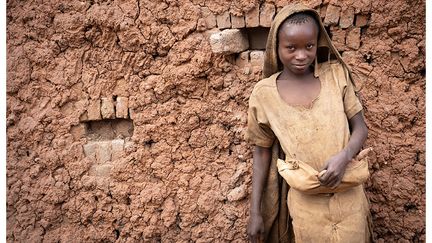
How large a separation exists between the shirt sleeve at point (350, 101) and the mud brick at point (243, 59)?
2.09ft

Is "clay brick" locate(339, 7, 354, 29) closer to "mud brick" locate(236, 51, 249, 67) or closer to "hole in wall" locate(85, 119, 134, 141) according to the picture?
"mud brick" locate(236, 51, 249, 67)

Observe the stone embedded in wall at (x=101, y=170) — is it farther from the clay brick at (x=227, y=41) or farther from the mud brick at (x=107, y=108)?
the clay brick at (x=227, y=41)

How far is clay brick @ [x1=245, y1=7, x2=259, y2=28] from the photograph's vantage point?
282 cm

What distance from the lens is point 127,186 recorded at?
3057 mm

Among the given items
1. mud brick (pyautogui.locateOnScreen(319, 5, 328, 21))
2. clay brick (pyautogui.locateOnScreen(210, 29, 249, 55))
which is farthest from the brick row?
mud brick (pyautogui.locateOnScreen(319, 5, 328, 21))

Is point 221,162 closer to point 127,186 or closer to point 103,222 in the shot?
point 127,186

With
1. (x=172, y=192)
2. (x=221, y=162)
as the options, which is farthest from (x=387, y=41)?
(x=172, y=192)

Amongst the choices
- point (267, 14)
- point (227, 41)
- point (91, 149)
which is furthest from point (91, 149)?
point (267, 14)

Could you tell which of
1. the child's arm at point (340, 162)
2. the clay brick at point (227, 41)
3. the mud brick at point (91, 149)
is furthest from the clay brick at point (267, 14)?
the mud brick at point (91, 149)

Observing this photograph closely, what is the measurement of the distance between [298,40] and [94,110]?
139 cm

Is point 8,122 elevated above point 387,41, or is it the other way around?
point 387,41

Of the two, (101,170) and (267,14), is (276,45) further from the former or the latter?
(101,170)

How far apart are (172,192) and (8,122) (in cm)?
109

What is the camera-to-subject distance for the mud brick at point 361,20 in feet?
8.93
